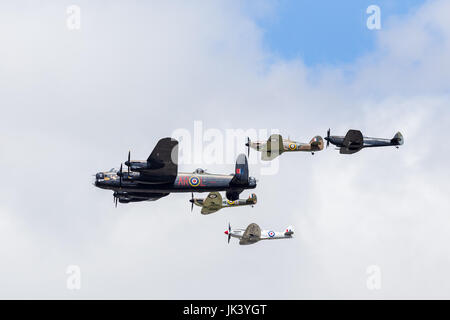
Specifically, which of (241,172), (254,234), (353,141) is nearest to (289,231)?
(254,234)

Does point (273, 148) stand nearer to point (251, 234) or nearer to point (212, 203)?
point (251, 234)

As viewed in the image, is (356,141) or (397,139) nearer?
(356,141)

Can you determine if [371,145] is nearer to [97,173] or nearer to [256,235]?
[256,235]

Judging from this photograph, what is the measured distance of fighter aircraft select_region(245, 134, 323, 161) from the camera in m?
98.4

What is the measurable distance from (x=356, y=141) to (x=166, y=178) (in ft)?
91.1

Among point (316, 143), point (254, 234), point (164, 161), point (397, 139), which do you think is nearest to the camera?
point (164, 161)

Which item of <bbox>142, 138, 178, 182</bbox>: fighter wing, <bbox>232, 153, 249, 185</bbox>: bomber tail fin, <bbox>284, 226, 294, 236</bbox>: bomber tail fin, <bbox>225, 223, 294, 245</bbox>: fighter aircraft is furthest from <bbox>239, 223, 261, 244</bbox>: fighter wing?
<bbox>142, 138, 178, 182</bbox>: fighter wing

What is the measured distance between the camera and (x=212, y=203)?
8994cm

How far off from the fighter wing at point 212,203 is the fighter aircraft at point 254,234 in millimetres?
8138

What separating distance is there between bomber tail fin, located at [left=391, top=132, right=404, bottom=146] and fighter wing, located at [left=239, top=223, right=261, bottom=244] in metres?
20.3

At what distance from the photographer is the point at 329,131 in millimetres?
103938

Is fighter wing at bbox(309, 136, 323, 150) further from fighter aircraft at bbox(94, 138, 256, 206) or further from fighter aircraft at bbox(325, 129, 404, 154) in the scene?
fighter aircraft at bbox(94, 138, 256, 206)

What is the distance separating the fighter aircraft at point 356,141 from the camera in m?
98.6
